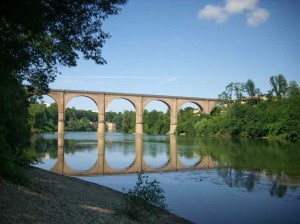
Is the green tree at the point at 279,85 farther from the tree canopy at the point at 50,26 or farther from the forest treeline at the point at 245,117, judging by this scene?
the tree canopy at the point at 50,26

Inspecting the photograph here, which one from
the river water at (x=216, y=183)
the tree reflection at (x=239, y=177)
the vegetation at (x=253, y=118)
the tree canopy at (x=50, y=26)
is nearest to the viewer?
the tree canopy at (x=50, y=26)

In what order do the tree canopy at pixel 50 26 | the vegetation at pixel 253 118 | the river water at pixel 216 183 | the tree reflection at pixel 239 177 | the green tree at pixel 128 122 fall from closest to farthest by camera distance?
the tree canopy at pixel 50 26, the river water at pixel 216 183, the tree reflection at pixel 239 177, the vegetation at pixel 253 118, the green tree at pixel 128 122

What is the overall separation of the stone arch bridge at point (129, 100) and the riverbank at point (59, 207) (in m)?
54.6

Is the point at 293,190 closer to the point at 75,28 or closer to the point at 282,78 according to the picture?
the point at 75,28

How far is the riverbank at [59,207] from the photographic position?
20.7ft

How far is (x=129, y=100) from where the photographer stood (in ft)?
238

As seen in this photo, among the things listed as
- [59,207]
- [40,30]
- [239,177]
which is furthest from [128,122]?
[40,30]

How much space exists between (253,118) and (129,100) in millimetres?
26522

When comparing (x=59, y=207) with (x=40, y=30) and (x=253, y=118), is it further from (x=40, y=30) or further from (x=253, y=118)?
(x=253, y=118)

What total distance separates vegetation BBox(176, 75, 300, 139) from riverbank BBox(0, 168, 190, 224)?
1811 inches

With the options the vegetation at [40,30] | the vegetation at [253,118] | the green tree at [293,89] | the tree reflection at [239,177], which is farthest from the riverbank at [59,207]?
the green tree at [293,89]

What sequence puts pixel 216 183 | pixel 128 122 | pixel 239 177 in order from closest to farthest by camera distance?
pixel 216 183, pixel 239 177, pixel 128 122

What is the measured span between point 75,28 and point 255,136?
5466 centimetres

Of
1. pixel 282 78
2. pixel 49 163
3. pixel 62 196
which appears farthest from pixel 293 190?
pixel 282 78
